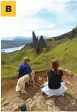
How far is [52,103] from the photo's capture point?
→ 338 inches

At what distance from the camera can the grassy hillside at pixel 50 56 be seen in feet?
34.0

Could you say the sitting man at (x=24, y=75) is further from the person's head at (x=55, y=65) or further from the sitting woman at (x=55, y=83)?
the person's head at (x=55, y=65)

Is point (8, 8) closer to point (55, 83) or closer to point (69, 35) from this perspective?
point (55, 83)

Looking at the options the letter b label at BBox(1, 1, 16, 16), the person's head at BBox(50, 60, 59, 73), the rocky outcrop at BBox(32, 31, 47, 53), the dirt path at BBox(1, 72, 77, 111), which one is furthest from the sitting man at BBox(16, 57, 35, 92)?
the letter b label at BBox(1, 1, 16, 16)

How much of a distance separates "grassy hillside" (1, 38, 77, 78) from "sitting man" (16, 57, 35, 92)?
2.64 ft

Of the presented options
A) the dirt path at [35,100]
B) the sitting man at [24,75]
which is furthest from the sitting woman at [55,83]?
the sitting man at [24,75]

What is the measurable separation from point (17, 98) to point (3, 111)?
74cm

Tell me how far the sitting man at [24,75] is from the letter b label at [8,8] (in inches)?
61.3

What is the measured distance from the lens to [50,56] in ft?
34.8

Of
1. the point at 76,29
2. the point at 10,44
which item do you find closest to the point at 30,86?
the point at 10,44

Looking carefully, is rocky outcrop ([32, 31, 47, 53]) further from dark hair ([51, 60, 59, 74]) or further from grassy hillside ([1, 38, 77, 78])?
dark hair ([51, 60, 59, 74])

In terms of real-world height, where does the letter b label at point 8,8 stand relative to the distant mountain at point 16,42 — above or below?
above

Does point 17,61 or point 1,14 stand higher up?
point 1,14

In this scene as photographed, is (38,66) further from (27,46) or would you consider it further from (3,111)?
(3,111)
